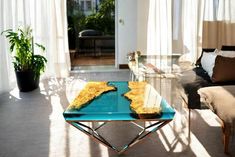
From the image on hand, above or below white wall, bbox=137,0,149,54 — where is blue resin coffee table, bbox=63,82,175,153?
below

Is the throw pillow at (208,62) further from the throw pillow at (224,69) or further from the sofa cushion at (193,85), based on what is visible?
the throw pillow at (224,69)

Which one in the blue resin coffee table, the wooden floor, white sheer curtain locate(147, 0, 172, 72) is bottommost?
the blue resin coffee table

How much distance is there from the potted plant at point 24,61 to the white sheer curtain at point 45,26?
0.63 feet

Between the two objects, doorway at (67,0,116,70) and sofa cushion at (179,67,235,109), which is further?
doorway at (67,0,116,70)

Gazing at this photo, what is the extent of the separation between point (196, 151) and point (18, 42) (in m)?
3.07

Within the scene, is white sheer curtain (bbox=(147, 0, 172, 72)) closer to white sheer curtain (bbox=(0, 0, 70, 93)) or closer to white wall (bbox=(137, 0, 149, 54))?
white wall (bbox=(137, 0, 149, 54))

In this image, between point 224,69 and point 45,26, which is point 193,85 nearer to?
point 224,69

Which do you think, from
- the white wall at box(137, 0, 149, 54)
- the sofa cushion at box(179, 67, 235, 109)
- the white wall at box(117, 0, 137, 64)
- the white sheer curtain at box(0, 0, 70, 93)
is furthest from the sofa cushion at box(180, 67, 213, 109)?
the white wall at box(117, 0, 137, 64)

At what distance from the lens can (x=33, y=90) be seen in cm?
468

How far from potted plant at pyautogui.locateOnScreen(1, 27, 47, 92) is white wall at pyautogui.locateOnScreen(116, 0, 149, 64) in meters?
2.16

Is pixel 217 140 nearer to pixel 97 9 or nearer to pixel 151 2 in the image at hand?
pixel 151 2

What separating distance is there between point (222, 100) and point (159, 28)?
3624mm

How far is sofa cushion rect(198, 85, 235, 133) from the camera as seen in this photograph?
2.31 meters

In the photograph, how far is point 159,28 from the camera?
19.4ft
